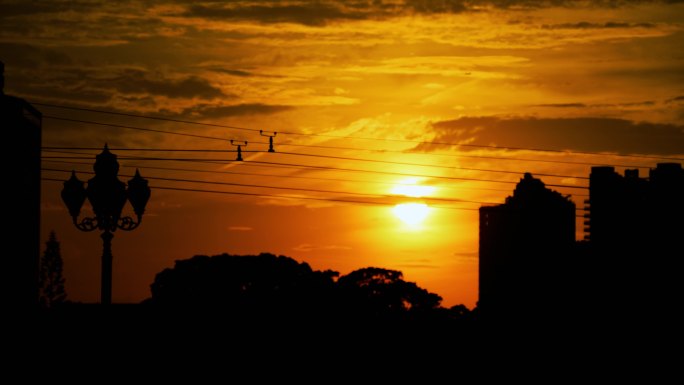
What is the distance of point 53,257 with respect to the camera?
168875mm

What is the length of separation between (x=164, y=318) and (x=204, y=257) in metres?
35.3

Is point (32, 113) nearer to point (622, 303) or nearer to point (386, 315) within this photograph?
point (386, 315)

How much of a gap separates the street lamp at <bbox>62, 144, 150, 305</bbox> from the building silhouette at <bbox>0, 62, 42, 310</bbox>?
5370 cm

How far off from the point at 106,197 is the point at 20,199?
6666 centimetres

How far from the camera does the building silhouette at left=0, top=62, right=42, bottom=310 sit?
8375 centimetres

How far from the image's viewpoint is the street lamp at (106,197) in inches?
1064

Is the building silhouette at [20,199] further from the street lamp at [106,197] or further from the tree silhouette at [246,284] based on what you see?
the street lamp at [106,197]

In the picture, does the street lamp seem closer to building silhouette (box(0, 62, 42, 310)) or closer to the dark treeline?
building silhouette (box(0, 62, 42, 310))

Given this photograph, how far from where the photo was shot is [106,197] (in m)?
27.6

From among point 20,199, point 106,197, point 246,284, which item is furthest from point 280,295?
point 106,197

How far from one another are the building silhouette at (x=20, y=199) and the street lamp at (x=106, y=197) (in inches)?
2114

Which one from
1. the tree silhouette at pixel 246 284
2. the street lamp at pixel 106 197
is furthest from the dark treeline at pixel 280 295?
the street lamp at pixel 106 197

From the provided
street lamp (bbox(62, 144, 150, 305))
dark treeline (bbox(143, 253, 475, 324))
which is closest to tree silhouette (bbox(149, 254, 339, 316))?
dark treeline (bbox(143, 253, 475, 324))

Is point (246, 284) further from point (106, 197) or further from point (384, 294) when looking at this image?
point (106, 197)
